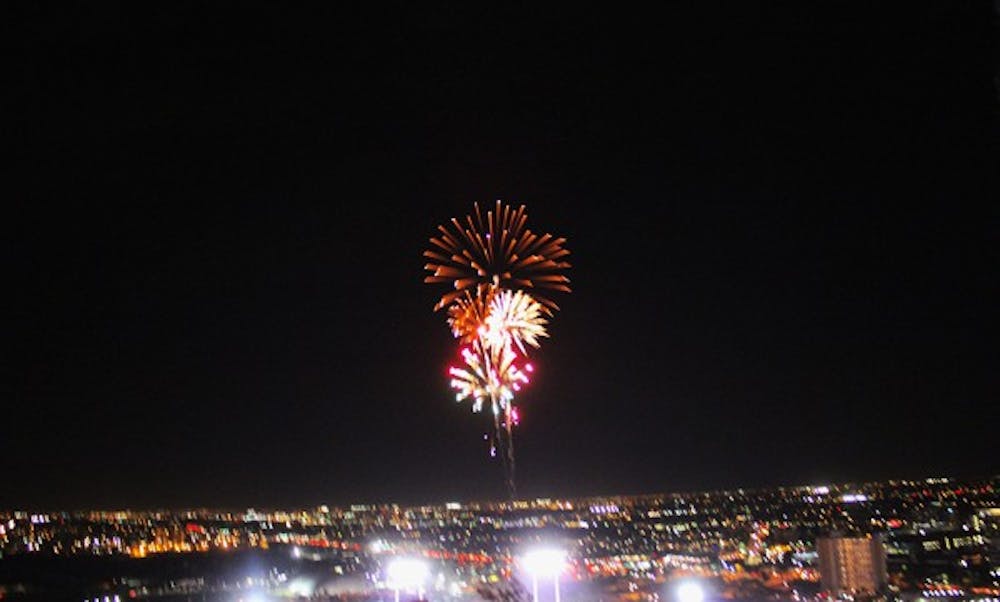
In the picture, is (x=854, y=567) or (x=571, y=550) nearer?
(x=854, y=567)

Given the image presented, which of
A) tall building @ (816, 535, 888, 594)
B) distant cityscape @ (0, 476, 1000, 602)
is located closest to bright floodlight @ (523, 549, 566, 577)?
distant cityscape @ (0, 476, 1000, 602)

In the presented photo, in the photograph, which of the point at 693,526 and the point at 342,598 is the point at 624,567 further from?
the point at 693,526

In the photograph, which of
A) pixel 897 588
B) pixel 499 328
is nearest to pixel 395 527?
pixel 897 588

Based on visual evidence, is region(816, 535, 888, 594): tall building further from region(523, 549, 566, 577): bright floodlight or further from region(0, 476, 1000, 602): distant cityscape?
region(523, 549, 566, 577): bright floodlight

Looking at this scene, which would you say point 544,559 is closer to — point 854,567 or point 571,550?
point 854,567

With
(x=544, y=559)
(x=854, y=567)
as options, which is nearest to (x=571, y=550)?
(x=854, y=567)
